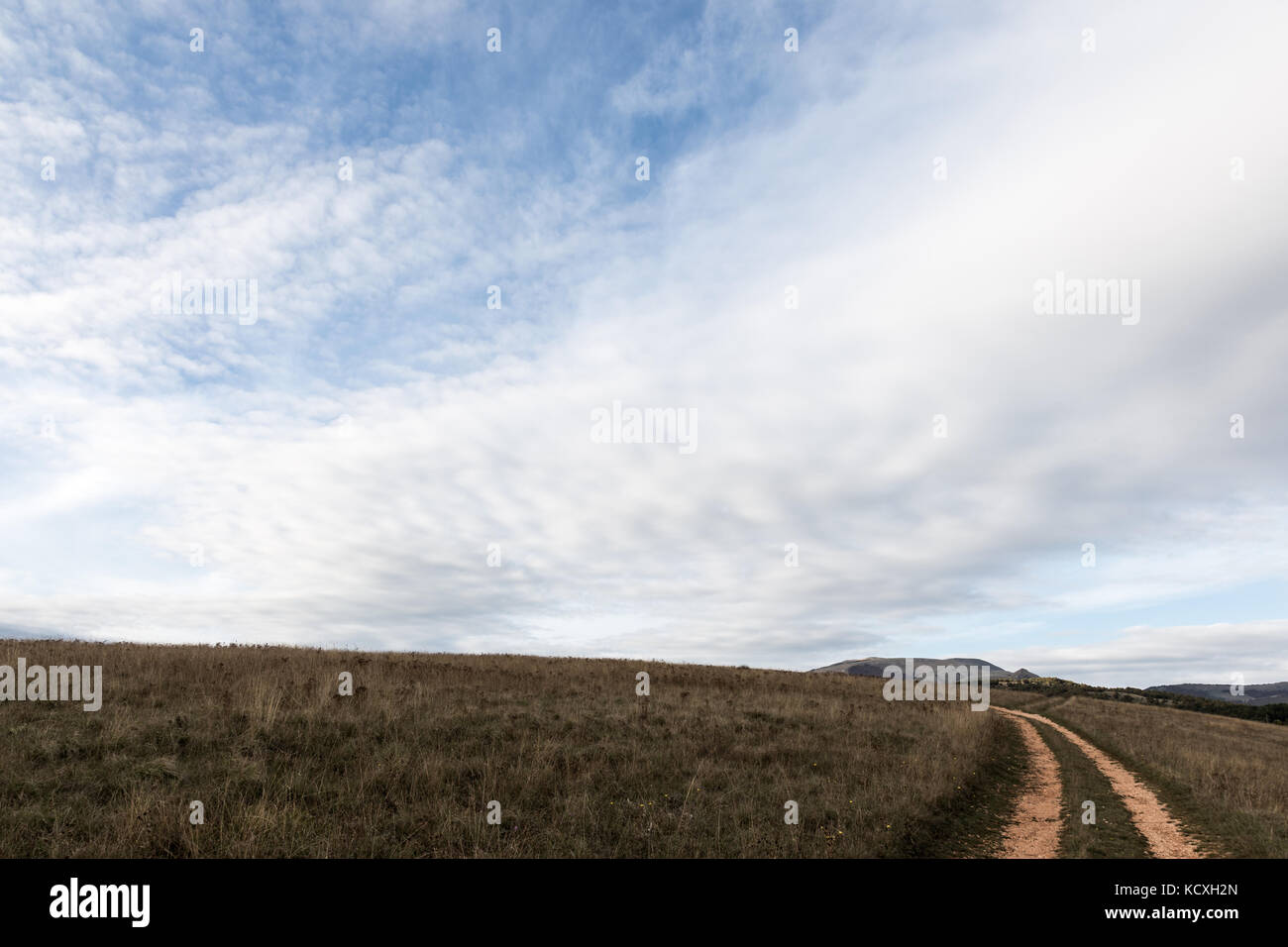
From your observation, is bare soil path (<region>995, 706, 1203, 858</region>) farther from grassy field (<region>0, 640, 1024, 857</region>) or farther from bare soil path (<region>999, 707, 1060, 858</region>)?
grassy field (<region>0, 640, 1024, 857</region>)

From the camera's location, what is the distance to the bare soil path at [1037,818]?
10.4 meters

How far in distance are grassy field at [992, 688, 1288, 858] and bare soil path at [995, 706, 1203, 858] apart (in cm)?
29

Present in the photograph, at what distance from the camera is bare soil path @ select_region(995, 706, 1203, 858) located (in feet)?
35.0

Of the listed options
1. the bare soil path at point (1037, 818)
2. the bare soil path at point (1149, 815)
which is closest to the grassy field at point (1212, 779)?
the bare soil path at point (1149, 815)

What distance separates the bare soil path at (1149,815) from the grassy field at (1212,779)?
0.96ft

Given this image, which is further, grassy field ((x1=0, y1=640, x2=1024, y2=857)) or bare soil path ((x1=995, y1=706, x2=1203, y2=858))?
bare soil path ((x1=995, y1=706, x2=1203, y2=858))

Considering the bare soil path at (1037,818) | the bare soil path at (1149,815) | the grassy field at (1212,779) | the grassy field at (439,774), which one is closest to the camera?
the grassy field at (439,774)

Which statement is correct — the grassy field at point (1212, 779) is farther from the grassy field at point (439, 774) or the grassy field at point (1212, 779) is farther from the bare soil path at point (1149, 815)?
the grassy field at point (439, 774)

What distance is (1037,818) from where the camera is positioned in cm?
1243

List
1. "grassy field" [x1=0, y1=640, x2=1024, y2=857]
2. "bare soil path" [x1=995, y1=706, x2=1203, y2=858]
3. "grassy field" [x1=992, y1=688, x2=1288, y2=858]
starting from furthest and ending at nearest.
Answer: "grassy field" [x1=992, y1=688, x2=1288, y2=858] < "bare soil path" [x1=995, y1=706, x2=1203, y2=858] < "grassy field" [x1=0, y1=640, x2=1024, y2=857]

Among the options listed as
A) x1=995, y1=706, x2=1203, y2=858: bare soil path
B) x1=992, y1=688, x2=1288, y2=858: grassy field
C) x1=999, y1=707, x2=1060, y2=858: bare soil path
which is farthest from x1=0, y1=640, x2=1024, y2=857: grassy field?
x1=992, y1=688, x2=1288, y2=858: grassy field
